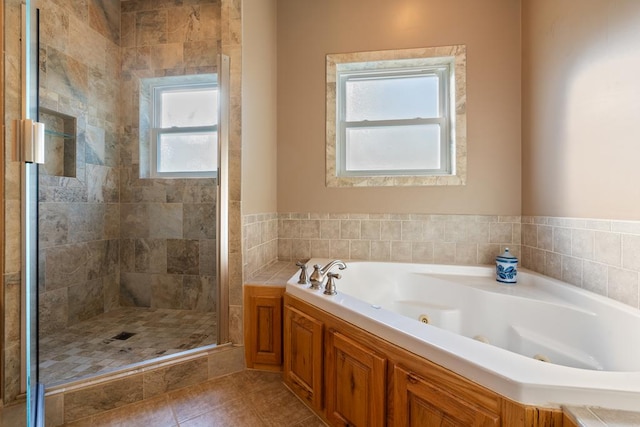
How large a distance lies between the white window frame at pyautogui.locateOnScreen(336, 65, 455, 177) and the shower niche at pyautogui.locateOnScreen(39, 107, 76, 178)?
2186 mm

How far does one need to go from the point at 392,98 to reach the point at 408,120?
248 mm

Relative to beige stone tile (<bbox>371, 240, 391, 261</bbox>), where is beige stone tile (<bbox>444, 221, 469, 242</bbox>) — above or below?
above

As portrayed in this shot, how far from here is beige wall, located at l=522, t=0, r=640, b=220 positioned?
1.18 metres

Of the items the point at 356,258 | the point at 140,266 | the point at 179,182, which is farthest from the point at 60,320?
the point at 356,258

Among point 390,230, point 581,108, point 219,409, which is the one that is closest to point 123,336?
point 219,409

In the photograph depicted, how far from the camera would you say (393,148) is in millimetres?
Result: 2320

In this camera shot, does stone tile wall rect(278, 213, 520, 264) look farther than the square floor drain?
Yes

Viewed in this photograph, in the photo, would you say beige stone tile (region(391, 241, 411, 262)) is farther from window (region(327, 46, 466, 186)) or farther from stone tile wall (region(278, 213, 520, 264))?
window (region(327, 46, 466, 186))

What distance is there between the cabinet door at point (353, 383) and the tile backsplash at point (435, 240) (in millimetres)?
845

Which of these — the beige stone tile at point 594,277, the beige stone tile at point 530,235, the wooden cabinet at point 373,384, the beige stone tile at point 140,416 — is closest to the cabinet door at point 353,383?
the wooden cabinet at point 373,384

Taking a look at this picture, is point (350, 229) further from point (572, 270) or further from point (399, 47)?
point (399, 47)

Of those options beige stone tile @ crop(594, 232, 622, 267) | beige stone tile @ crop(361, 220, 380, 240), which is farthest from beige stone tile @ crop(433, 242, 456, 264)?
beige stone tile @ crop(594, 232, 622, 267)

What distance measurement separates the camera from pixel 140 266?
8.34 ft

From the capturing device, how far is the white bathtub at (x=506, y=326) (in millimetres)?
683
